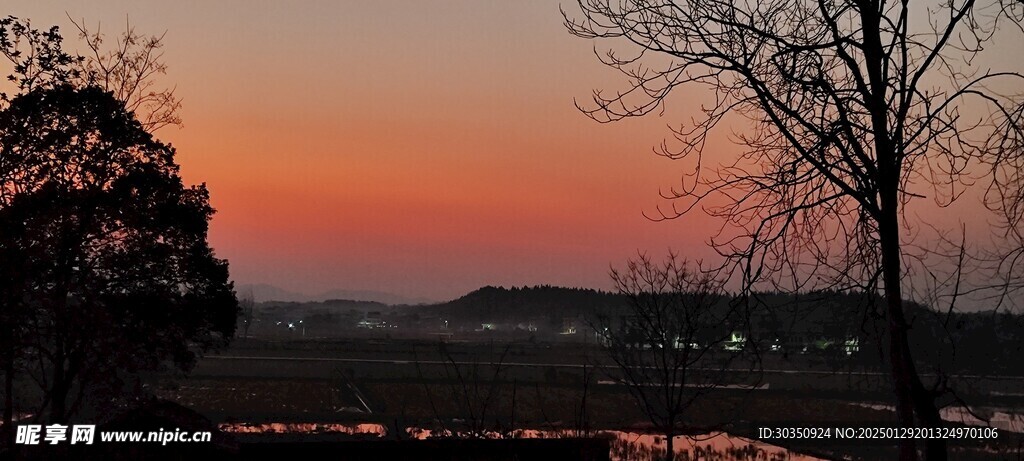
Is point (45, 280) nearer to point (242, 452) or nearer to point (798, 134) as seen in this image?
point (242, 452)

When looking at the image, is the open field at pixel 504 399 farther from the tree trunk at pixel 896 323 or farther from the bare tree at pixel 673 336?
the tree trunk at pixel 896 323

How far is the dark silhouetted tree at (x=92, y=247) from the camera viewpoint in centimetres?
1362

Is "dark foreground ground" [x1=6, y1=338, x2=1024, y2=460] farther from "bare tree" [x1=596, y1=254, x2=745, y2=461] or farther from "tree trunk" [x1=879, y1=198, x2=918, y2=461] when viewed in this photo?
"tree trunk" [x1=879, y1=198, x2=918, y2=461]

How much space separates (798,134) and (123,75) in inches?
596

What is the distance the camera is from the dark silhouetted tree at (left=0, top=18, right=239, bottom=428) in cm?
1362

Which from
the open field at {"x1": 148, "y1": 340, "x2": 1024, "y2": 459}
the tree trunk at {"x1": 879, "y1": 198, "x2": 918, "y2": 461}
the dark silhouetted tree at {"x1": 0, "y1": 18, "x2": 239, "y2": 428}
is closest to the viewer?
the tree trunk at {"x1": 879, "y1": 198, "x2": 918, "y2": 461}

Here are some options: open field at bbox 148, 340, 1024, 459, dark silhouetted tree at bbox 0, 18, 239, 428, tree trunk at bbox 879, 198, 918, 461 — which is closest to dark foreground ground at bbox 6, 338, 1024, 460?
open field at bbox 148, 340, 1024, 459

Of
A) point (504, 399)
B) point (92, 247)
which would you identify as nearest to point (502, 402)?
point (504, 399)

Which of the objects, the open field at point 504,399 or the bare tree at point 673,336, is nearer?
the bare tree at point 673,336

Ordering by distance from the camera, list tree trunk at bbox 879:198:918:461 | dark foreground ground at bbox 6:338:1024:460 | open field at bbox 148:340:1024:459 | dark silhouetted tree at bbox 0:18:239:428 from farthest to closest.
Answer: open field at bbox 148:340:1024:459 < dark foreground ground at bbox 6:338:1024:460 < dark silhouetted tree at bbox 0:18:239:428 < tree trunk at bbox 879:198:918:461

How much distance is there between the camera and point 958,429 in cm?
1009

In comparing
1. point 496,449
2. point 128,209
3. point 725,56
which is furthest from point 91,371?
point 725,56

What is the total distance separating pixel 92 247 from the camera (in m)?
16.1

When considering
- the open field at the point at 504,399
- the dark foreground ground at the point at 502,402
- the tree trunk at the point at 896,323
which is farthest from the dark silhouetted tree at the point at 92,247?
the open field at the point at 504,399
